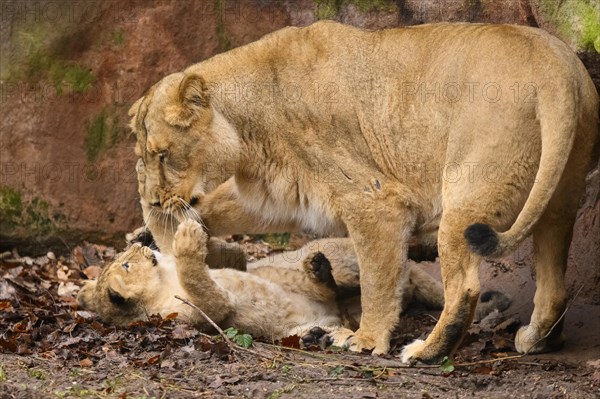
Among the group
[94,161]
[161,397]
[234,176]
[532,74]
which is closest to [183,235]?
[234,176]

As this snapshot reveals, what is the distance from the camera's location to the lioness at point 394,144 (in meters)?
6.18

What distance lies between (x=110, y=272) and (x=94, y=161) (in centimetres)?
258

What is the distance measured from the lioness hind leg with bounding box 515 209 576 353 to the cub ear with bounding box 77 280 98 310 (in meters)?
2.88

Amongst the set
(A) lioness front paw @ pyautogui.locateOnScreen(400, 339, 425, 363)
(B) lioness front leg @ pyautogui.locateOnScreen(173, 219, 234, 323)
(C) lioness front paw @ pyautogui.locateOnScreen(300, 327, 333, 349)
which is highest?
(B) lioness front leg @ pyautogui.locateOnScreen(173, 219, 234, 323)

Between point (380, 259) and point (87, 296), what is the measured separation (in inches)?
83.4

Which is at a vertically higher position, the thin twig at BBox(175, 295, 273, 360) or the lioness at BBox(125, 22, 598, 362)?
the lioness at BBox(125, 22, 598, 362)

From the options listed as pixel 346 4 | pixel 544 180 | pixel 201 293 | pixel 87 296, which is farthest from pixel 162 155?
pixel 346 4

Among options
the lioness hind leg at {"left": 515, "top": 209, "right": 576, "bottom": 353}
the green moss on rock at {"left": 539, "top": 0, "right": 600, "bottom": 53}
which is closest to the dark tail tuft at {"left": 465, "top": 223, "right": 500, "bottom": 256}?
the lioness hind leg at {"left": 515, "top": 209, "right": 576, "bottom": 353}

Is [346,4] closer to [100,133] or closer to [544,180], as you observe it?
[100,133]

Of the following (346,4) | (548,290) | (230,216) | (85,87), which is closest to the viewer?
(548,290)

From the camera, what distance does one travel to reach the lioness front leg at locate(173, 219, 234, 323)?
707 centimetres

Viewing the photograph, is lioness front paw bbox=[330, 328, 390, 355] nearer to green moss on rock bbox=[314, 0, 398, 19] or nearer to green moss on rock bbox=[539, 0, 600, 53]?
green moss on rock bbox=[539, 0, 600, 53]

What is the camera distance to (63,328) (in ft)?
23.2

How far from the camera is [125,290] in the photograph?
7426 mm
